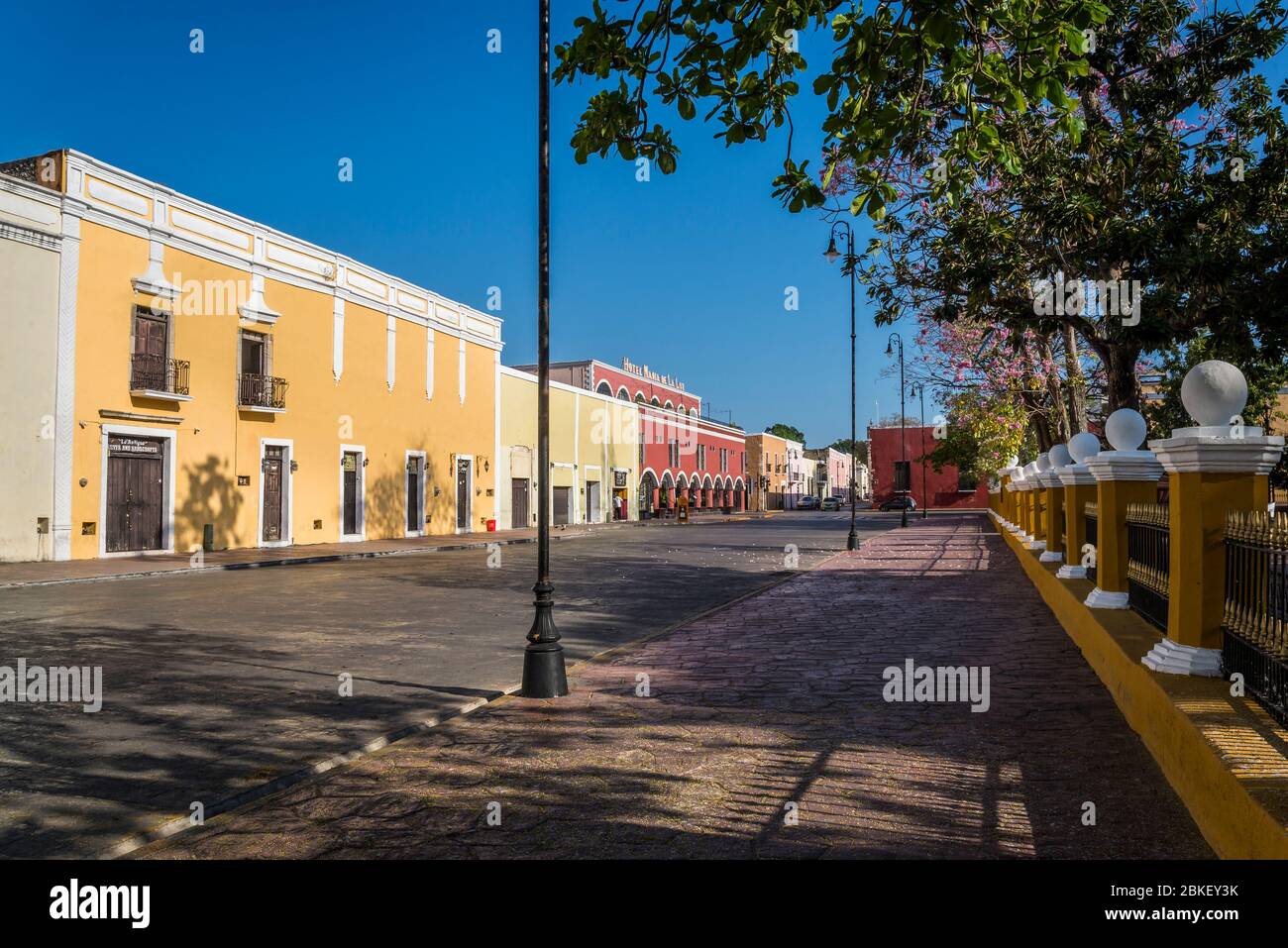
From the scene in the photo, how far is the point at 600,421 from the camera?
167 ft

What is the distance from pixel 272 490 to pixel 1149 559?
2452 centimetres

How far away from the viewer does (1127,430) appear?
7.71 metres

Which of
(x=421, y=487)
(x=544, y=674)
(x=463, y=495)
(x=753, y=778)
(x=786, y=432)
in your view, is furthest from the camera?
(x=786, y=432)

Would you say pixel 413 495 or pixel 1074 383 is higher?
pixel 1074 383

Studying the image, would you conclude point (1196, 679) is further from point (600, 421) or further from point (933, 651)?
point (600, 421)

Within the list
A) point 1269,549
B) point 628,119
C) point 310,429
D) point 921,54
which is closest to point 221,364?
point 310,429

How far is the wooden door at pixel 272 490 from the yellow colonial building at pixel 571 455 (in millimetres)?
13227

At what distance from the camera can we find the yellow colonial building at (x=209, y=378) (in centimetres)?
2030

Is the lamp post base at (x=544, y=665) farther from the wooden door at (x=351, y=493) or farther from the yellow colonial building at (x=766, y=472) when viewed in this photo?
the yellow colonial building at (x=766, y=472)

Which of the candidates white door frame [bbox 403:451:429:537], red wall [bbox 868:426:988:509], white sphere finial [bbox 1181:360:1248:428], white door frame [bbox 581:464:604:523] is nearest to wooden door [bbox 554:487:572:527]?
white door frame [bbox 581:464:604:523]

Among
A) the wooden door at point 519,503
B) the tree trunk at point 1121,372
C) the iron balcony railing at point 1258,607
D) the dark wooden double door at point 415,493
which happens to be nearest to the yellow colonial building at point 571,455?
the wooden door at point 519,503

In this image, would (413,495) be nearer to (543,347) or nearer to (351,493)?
(351,493)

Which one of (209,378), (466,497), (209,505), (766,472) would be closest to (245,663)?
(209,505)

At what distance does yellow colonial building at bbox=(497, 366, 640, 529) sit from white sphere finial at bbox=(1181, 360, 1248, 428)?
116ft
